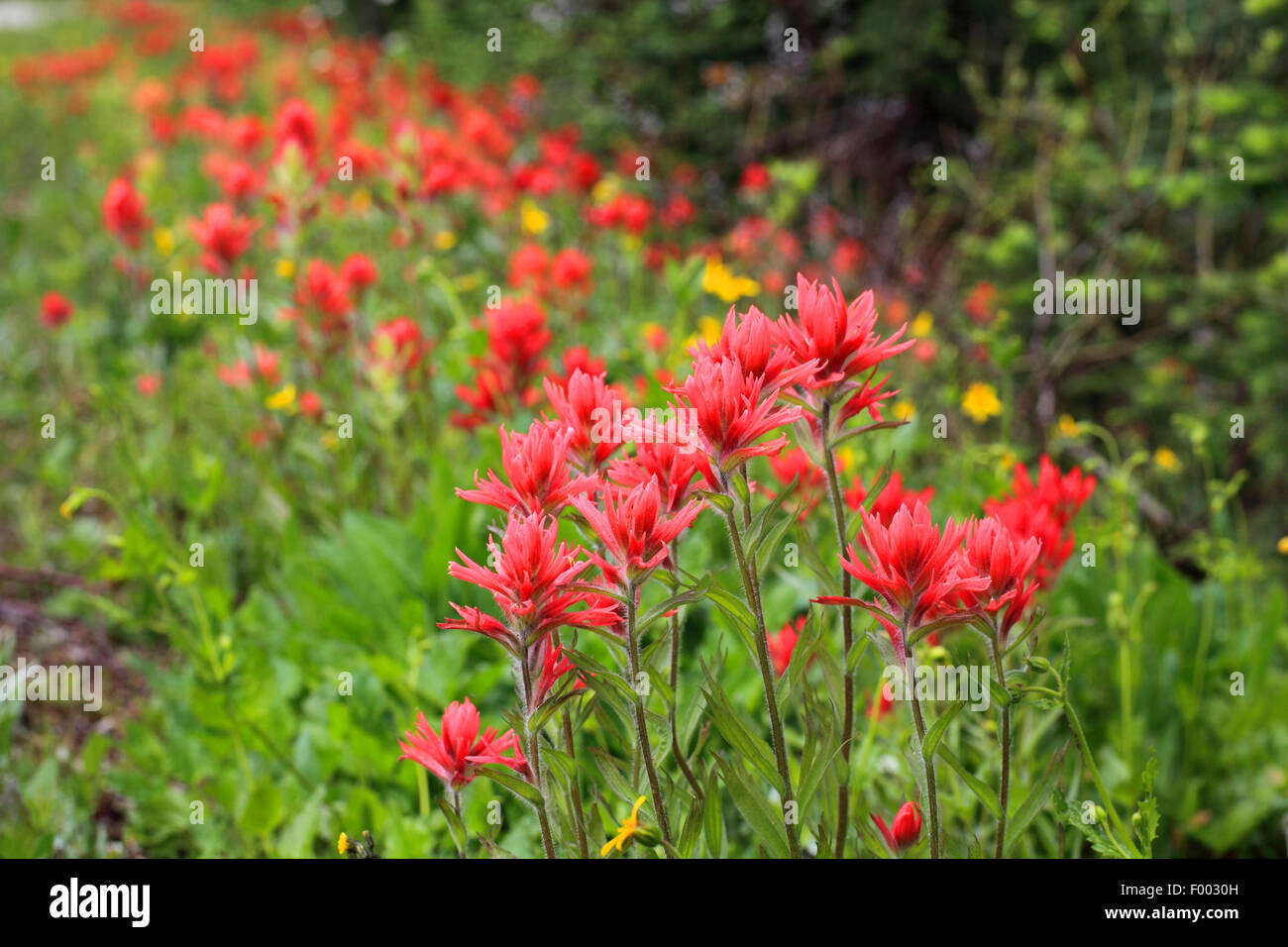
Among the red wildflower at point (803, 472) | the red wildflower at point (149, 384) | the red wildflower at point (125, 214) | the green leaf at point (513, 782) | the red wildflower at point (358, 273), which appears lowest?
the green leaf at point (513, 782)

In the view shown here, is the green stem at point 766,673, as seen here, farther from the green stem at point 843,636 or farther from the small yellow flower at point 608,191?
the small yellow flower at point 608,191

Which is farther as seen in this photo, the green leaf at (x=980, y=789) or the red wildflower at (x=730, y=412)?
the green leaf at (x=980, y=789)

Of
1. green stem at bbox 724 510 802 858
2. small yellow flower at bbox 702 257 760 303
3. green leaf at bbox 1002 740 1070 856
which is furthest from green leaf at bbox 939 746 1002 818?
small yellow flower at bbox 702 257 760 303

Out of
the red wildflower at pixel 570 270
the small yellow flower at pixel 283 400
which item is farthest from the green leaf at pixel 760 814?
the red wildflower at pixel 570 270

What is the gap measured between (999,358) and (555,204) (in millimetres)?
3177

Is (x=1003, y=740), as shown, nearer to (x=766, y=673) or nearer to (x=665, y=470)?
(x=766, y=673)

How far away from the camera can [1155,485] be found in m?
4.23

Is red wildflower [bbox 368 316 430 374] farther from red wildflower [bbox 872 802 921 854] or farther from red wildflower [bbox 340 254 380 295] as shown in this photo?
red wildflower [bbox 872 802 921 854]

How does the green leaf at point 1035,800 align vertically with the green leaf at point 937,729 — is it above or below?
below

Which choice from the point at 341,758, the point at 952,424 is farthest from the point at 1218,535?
the point at 341,758

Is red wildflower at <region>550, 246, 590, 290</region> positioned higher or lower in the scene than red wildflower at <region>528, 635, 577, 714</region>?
higher

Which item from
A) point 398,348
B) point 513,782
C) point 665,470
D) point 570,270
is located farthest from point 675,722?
point 570,270

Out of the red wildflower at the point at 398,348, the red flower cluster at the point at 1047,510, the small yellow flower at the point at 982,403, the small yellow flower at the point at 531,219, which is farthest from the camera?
the small yellow flower at the point at 531,219
